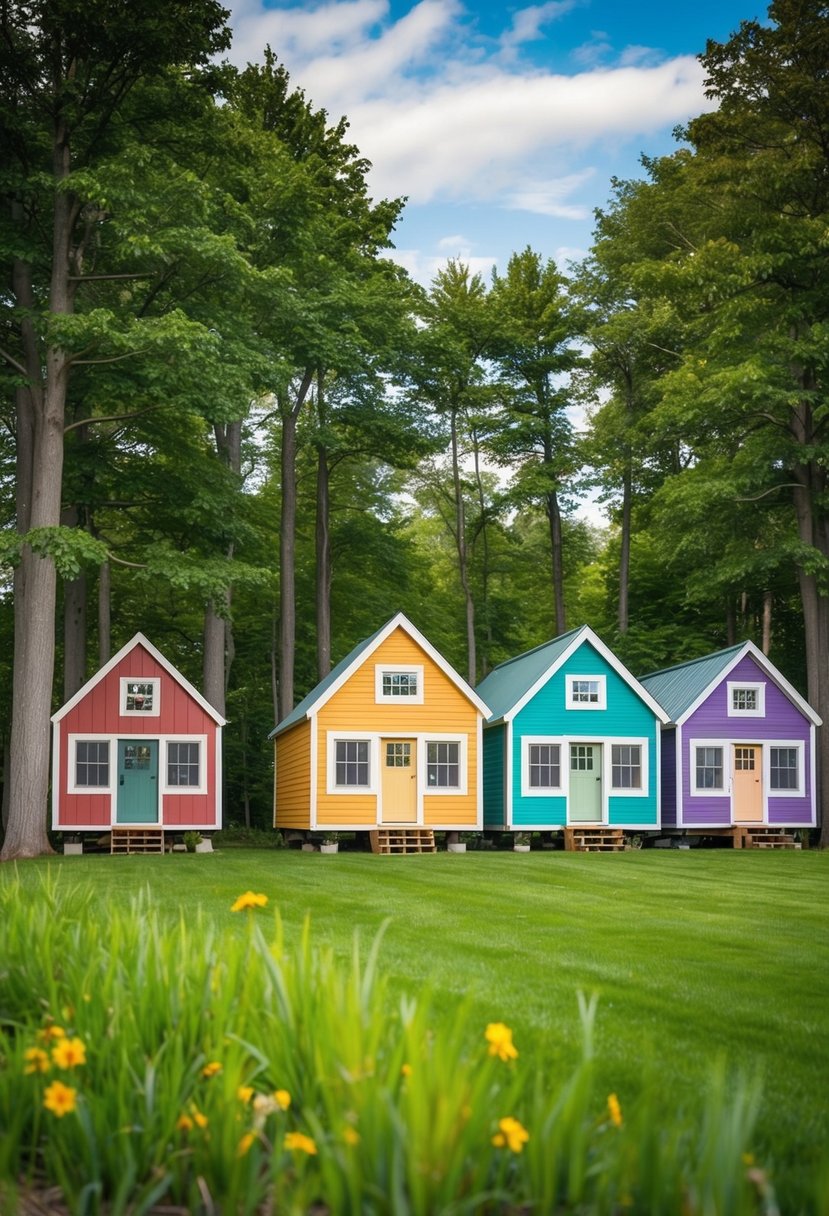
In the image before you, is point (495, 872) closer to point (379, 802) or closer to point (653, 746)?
point (379, 802)

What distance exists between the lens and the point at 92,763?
27.7 m

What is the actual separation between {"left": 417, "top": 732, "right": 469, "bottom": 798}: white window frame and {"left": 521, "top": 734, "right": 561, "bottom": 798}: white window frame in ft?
5.29

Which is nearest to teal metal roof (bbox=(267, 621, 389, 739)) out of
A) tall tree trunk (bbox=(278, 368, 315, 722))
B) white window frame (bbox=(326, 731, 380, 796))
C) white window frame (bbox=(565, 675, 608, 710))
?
white window frame (bbox=(326, 731, 380, 796))

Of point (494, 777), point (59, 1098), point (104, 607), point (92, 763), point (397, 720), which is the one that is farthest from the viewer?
point (104, 607)

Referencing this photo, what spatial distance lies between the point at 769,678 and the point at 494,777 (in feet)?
25.0

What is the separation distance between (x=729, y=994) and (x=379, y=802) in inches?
798

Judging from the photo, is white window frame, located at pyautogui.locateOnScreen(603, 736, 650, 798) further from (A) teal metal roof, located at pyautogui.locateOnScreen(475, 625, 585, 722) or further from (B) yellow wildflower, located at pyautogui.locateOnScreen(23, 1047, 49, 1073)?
(B) yellow wildflower, located at pyautogui.locateOnScreen(23, 1047, 49, 1073)

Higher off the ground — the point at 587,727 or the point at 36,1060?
the point at 587,727

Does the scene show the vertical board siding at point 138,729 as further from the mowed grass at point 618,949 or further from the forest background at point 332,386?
the mowed grass at point 618,949

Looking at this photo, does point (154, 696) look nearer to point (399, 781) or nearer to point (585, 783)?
point (399, 781)

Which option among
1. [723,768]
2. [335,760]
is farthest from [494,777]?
[723,768]

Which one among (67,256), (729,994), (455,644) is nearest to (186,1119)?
(729,994)

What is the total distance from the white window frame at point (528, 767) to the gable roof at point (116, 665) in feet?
23.9

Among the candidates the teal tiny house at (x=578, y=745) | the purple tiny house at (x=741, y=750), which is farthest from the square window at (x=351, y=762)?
the purple tiny house at (x=741, y=750)
